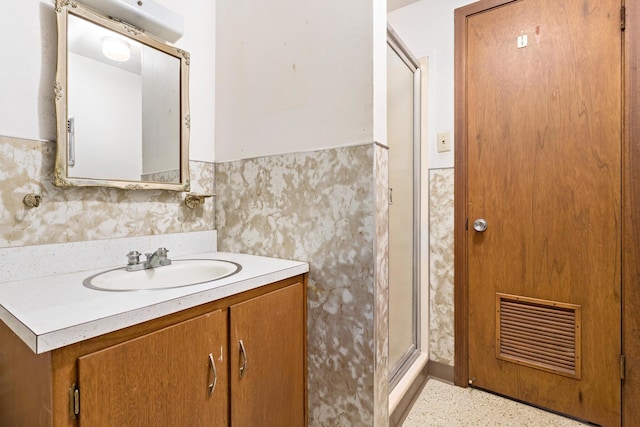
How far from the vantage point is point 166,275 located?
3.62ft

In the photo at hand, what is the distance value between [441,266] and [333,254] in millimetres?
953

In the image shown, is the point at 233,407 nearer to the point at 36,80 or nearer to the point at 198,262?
the point at 198,262

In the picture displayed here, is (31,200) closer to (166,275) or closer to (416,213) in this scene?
(166,275)

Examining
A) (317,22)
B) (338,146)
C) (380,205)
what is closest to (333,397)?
(380,205)

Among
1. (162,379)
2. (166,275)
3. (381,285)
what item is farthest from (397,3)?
(162,379)

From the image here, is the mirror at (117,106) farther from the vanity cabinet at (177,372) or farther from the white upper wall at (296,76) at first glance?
the vanity cabinet at (177,372)

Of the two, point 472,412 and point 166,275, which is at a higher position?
point 166,275

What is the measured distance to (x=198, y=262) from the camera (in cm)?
118

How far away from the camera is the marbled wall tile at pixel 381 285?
1.01 metres

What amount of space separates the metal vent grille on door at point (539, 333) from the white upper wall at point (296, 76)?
1.22 meters

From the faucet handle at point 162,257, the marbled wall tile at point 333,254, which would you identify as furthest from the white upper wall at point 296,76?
the faucet handle at point 162,257

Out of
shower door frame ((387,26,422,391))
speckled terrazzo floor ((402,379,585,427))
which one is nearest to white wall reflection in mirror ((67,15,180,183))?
shower door frame ((387,26,422,391))

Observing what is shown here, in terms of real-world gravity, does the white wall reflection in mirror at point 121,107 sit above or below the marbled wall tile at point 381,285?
above

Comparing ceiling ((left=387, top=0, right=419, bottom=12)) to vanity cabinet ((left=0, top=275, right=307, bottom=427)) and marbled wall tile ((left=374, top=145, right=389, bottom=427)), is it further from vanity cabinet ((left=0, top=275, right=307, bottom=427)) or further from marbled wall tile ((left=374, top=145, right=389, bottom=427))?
vanity cabinet ((left=0, top=275, right=307, bottom=427))
